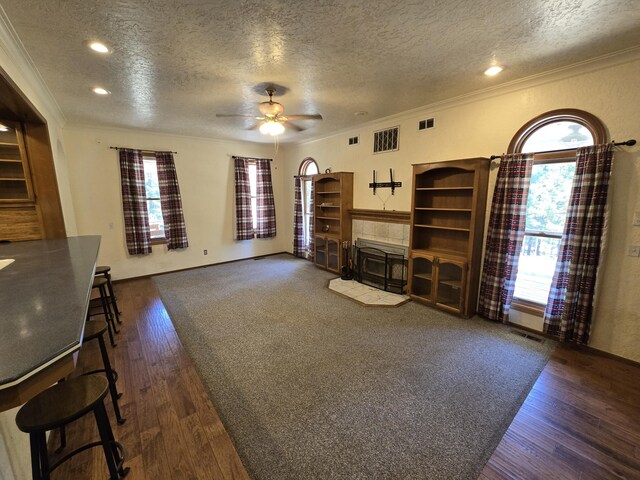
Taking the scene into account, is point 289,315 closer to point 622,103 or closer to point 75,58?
point 75,58

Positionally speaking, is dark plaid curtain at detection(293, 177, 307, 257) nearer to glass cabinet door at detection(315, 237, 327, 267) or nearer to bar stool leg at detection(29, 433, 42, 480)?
glass cabinet door at detection(315, 237, 327, 267)

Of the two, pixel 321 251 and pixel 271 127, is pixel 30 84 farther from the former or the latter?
pixel 321 251

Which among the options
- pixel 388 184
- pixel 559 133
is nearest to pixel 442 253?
pixel 388 184

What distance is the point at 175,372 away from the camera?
240 cm

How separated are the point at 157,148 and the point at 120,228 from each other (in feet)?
5.38

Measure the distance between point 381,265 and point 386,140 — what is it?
2056 mm

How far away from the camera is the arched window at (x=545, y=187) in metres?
2.71

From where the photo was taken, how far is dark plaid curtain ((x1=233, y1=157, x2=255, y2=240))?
19.7 ft

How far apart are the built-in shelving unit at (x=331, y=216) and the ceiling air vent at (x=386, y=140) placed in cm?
73

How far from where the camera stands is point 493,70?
2.67 meters

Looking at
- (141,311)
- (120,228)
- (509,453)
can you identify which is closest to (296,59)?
(509,453)

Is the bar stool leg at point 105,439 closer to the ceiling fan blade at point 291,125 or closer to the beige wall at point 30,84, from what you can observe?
the beige wall at point 30,84

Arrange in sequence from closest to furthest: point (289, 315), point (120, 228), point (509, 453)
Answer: point (509, 453) → point (289, 315) → point (120, 228)

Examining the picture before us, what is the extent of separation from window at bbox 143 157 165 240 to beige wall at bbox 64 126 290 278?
0.88 feet
